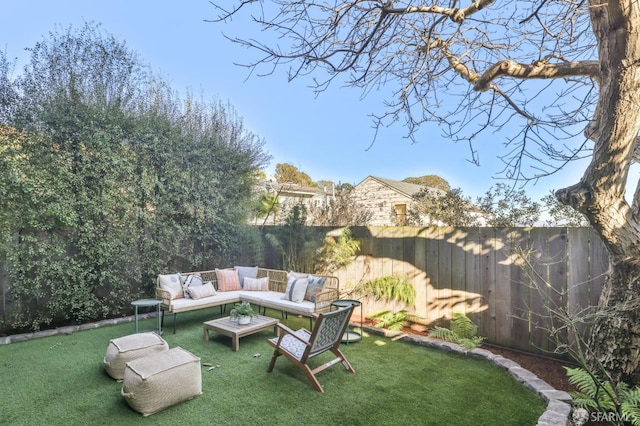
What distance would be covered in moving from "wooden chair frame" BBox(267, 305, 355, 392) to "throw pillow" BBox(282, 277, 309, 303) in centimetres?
138

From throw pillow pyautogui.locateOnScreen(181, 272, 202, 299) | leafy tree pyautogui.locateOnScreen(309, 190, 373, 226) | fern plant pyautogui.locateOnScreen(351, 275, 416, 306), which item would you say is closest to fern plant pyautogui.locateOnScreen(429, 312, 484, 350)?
fern plant pyautogui.locateOnScreen(351, 275, 416, 306)

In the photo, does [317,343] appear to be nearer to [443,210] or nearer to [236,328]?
[236,328]

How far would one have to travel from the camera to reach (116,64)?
5602 millimetres

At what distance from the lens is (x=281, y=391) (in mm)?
3145

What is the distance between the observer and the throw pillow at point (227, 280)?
6043 millimetres

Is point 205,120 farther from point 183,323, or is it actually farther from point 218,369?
point 218,369

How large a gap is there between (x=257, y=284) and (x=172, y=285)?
4.92ft

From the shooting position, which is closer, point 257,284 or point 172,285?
point 172,285

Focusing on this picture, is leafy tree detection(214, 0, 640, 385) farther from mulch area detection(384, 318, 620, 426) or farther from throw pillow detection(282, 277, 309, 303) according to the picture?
throw pillow detection(282, 277, 309, 303)

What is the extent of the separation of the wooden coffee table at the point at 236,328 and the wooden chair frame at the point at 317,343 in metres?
0.74

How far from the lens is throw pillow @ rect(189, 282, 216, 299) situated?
5367 millimetres

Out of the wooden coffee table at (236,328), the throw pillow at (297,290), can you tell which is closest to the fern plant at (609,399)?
the wooden coffee table at (236,328)

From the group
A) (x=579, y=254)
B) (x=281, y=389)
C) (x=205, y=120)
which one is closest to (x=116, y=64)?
(x=205, y=120)

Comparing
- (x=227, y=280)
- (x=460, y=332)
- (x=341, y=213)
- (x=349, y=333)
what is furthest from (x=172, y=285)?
(x=460, y=332)
